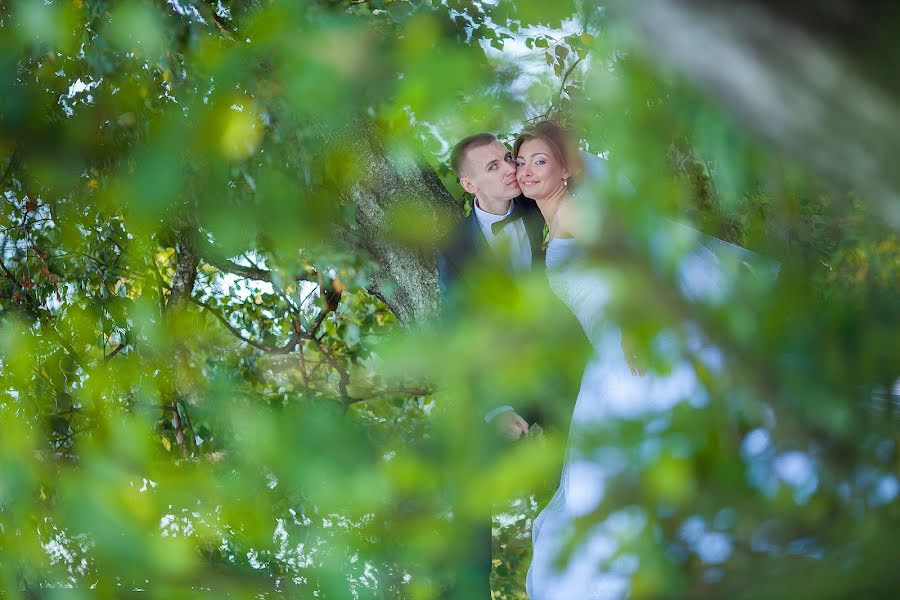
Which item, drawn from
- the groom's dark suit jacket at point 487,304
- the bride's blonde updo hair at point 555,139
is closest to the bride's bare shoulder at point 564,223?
the bride's blonde updo hair at point 555,139

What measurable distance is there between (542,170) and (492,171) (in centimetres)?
23

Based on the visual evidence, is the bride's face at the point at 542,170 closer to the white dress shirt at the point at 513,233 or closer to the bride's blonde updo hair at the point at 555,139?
the bride's blonde updo hair at the point at 555,139

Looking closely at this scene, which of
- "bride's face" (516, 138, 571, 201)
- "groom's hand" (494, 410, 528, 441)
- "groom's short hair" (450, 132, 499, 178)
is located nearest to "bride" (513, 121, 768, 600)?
"bride's face" (516, 138, 571, 201)

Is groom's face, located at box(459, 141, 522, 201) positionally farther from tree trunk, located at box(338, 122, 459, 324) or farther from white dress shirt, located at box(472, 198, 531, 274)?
tree trunk, located at box(338, 122, 459, 324)

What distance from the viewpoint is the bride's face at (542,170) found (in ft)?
8.13

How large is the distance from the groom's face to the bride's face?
5.3 inches

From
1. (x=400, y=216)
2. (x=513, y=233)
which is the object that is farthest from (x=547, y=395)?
(x=400, y=216)

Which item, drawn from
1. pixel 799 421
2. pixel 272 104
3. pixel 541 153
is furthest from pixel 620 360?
pixel 799 421

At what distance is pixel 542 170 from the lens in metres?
2.48

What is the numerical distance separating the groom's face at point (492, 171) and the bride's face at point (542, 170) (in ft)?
0.44

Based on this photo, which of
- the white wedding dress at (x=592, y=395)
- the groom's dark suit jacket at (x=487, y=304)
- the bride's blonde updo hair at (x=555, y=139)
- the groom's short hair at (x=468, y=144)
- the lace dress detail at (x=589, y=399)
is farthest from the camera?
the groom's short hair at (x=468, y=144)

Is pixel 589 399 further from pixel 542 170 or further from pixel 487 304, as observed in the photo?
pixel 487 304

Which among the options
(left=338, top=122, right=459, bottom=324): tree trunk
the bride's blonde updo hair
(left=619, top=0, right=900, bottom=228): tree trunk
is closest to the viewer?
(left=619, top=0, right=900, bottom=228): tree trunk

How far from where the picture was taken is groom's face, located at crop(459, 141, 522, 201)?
2643 mm
